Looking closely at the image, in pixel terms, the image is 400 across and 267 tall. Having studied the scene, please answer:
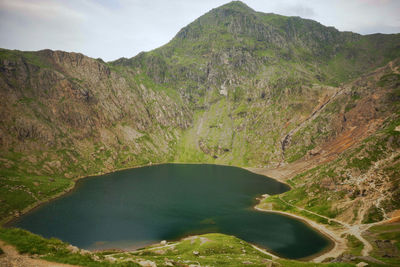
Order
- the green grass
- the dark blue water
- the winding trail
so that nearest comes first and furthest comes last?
the green grass, the winding trail, the dark blue water

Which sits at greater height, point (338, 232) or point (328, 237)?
point (338, 232)

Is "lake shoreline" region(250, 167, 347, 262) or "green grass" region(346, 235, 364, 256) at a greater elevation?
"green grass" region(346, 235, 364, 256)

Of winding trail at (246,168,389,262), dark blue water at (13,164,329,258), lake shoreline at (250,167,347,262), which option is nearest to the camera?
winding trail at (246,168,389,262)

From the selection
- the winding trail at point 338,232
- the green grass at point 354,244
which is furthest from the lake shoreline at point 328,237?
the green grass at point 354,244

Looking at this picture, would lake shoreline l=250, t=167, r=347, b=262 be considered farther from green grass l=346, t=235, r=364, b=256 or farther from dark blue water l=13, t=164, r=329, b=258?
dark blue water l=13, t=164, r=329, b=258

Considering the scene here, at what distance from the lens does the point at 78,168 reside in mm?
187375

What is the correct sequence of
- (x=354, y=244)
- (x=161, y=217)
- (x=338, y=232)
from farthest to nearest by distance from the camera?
(x=161, y=217), (x=338, y=232), (x=354, y=244)

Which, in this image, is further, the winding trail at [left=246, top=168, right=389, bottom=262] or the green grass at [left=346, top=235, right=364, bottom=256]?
the winding trail at [left=246, top=168, right=389, bottom=262]

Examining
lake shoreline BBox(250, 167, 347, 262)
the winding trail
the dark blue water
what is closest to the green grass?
the winding trail

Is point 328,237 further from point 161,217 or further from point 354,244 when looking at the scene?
point 161,217

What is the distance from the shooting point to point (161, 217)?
347ft

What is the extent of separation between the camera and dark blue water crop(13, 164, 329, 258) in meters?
85.2

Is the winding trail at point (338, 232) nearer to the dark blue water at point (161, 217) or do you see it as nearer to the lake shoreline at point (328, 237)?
the lake shoreline at point (328, 237)

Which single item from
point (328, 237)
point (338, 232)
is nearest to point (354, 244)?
point (328, 237)
